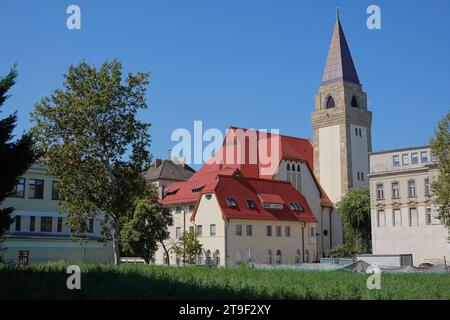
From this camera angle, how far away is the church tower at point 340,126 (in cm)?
9419

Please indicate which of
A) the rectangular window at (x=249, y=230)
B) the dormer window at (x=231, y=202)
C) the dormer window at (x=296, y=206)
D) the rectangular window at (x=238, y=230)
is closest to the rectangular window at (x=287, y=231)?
the dormer window at (x=296, y=206)

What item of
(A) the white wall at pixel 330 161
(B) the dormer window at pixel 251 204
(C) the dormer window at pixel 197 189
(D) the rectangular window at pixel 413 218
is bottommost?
(D) the rectangular window at pixel 413 218

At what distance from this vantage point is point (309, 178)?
92.6m

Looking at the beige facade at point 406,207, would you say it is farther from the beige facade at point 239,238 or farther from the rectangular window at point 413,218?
the beige facade at point 239,238

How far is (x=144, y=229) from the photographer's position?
6762 centimetres

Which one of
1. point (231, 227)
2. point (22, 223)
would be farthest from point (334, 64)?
point (22, 223)

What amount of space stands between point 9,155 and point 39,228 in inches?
1582

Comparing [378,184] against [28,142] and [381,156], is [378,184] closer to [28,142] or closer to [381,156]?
[381,156]

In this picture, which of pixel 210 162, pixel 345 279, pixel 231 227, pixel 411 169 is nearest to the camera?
pixel 345 279

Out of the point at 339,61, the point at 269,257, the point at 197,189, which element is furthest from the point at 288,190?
the point at 339,61

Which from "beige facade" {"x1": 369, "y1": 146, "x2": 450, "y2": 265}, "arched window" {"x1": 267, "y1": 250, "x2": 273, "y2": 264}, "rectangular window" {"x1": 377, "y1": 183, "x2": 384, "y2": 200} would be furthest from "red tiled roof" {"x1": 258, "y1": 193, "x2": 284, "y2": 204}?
"rectangular window" {"x1": 377, "y1": 183, "x2": 384, "y2": 200}

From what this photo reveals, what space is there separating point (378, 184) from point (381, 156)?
3192 mm

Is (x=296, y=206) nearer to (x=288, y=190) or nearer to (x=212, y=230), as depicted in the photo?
(x=288, y=190)
